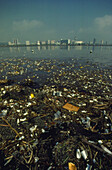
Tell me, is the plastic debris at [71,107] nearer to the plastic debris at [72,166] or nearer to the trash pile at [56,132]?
the trash pile at [56,132]

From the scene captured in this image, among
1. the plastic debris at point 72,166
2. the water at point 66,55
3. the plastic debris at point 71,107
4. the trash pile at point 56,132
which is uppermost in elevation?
the water at point 66,55

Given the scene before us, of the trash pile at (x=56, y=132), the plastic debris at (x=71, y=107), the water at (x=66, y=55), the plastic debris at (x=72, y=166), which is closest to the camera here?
the plastic debris at (x=72, y=166)

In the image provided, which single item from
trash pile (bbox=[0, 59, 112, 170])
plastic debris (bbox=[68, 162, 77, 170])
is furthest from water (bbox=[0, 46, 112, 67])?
plastic debris (bbox=[68, 162, 77, 170])

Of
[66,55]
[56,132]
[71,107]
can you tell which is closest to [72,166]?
[56,132]

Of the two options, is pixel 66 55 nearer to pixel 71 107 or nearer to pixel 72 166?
pixel 71 107

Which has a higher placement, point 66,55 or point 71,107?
point 66,55

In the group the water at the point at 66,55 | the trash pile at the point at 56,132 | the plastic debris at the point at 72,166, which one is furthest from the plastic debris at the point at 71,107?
the water at the point at 66,55

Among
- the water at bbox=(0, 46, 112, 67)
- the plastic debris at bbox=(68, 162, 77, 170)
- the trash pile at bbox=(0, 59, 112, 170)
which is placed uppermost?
the water at bbox=(0, 46, 112, 67)

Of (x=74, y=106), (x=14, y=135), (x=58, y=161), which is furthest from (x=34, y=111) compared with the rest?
(x=58, y=161)

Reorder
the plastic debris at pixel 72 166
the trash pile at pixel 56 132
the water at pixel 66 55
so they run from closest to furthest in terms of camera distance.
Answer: the plastic debris at pixel 72 166
the trash pile at pixel 56 132
the water at pixel 66 55

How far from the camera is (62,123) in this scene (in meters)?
3.43

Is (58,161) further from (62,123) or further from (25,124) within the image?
(25,124)

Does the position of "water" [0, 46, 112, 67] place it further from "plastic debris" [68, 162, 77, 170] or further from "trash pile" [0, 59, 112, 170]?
"plastic debris" [68, 162, 77, 170]

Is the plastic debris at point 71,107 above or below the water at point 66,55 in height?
below
